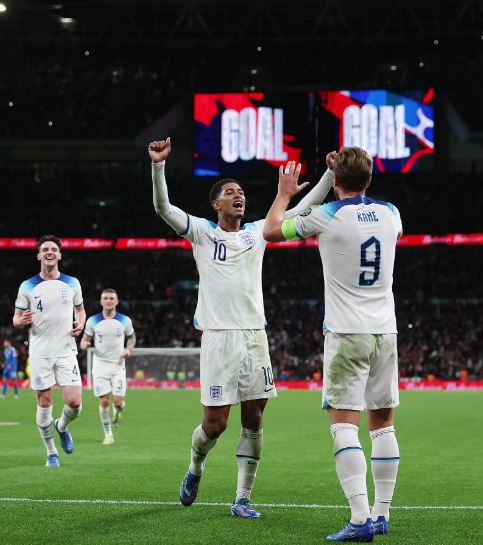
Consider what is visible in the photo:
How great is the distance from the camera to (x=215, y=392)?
28.4 feet

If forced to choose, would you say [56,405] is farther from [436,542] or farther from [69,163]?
[69,163]

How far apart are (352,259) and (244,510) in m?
2.44

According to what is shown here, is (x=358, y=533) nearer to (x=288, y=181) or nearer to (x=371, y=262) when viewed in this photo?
(x=371, y=262)

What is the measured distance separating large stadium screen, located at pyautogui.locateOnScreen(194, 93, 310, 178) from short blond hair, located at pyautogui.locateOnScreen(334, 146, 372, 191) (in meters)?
35.2

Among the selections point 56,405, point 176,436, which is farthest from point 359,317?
point 56,405

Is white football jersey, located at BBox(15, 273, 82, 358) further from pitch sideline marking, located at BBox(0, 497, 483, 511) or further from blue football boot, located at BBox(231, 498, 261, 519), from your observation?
blue football boot, located at BBox(231, 498, 261, 519)

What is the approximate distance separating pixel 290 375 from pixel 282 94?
11332 mm

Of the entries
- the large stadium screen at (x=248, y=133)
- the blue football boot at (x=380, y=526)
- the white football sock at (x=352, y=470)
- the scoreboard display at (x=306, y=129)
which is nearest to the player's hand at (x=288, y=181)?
the white football sock at (x=352, y=470)

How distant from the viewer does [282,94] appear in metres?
43.0

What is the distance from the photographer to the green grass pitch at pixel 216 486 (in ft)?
25.2

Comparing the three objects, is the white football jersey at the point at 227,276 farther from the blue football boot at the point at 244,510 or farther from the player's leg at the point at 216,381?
the blue football boot at the point at 244,510

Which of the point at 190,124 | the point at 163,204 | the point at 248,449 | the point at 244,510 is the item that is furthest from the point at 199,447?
the point at 190,124

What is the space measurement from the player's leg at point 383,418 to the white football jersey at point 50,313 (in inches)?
256

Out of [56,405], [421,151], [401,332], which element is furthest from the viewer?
[401,332]
